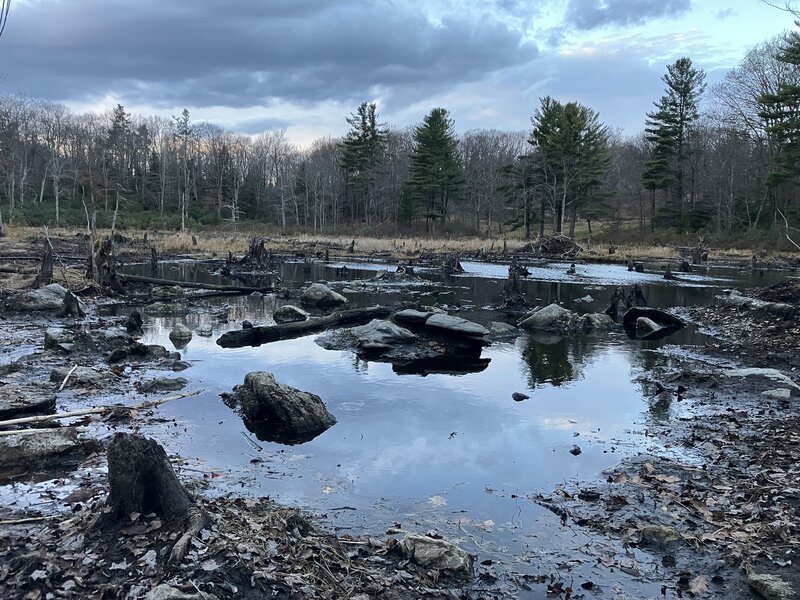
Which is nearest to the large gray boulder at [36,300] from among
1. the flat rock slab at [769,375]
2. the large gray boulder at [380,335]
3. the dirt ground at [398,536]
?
the large gray boulder at [380,335]

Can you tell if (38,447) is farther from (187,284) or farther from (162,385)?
(187,284)

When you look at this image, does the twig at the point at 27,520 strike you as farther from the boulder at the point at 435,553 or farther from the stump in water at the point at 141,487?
the boulder at the point at 435,553

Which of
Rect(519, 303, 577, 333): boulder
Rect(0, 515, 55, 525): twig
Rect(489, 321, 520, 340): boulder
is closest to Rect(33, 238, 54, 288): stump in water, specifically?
Rect(489, 321, 520, 340): boulder

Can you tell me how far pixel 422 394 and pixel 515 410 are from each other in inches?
66.5

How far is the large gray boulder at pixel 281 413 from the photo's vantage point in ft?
27.2

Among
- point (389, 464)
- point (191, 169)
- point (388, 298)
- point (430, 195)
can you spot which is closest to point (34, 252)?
point (388, 298)

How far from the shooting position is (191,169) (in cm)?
8712

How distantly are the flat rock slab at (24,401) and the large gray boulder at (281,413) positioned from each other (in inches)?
99.7

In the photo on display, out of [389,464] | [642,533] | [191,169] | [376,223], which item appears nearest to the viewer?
[642,533]

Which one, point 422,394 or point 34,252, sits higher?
point 34,252

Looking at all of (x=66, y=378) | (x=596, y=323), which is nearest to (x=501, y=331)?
(x=596, y=323)

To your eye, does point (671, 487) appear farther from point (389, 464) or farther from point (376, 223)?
point (376, 223)

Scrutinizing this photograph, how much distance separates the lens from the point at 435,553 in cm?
489

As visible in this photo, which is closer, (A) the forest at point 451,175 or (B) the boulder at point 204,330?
(B) the boulder at point 204,330
